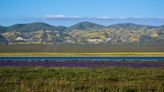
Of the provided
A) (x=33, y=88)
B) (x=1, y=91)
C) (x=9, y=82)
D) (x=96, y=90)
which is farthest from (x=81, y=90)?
(x=9, y=82)

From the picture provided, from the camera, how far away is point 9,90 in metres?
22.9

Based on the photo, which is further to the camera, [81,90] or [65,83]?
[65,83]

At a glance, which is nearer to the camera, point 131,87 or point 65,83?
point 131,87

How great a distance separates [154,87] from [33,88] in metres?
7.06

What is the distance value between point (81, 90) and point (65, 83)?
374 cm

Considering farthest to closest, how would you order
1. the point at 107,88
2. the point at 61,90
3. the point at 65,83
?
the point at 65,83 → the point at 107,88 → the point at 61,90

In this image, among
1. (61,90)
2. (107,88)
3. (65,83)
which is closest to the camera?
(61,90)

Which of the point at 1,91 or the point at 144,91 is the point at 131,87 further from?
the point at 1,91

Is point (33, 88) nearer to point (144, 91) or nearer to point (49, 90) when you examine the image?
point (49, 90)

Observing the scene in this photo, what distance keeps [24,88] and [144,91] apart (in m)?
6.42

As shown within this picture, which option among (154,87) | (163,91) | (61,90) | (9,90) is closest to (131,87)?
(154,87)

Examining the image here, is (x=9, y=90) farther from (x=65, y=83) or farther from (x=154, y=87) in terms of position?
(x=154, y=87)

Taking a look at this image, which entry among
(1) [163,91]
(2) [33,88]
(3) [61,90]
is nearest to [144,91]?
(1) [163,91]

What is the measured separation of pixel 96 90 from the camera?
2311cm
